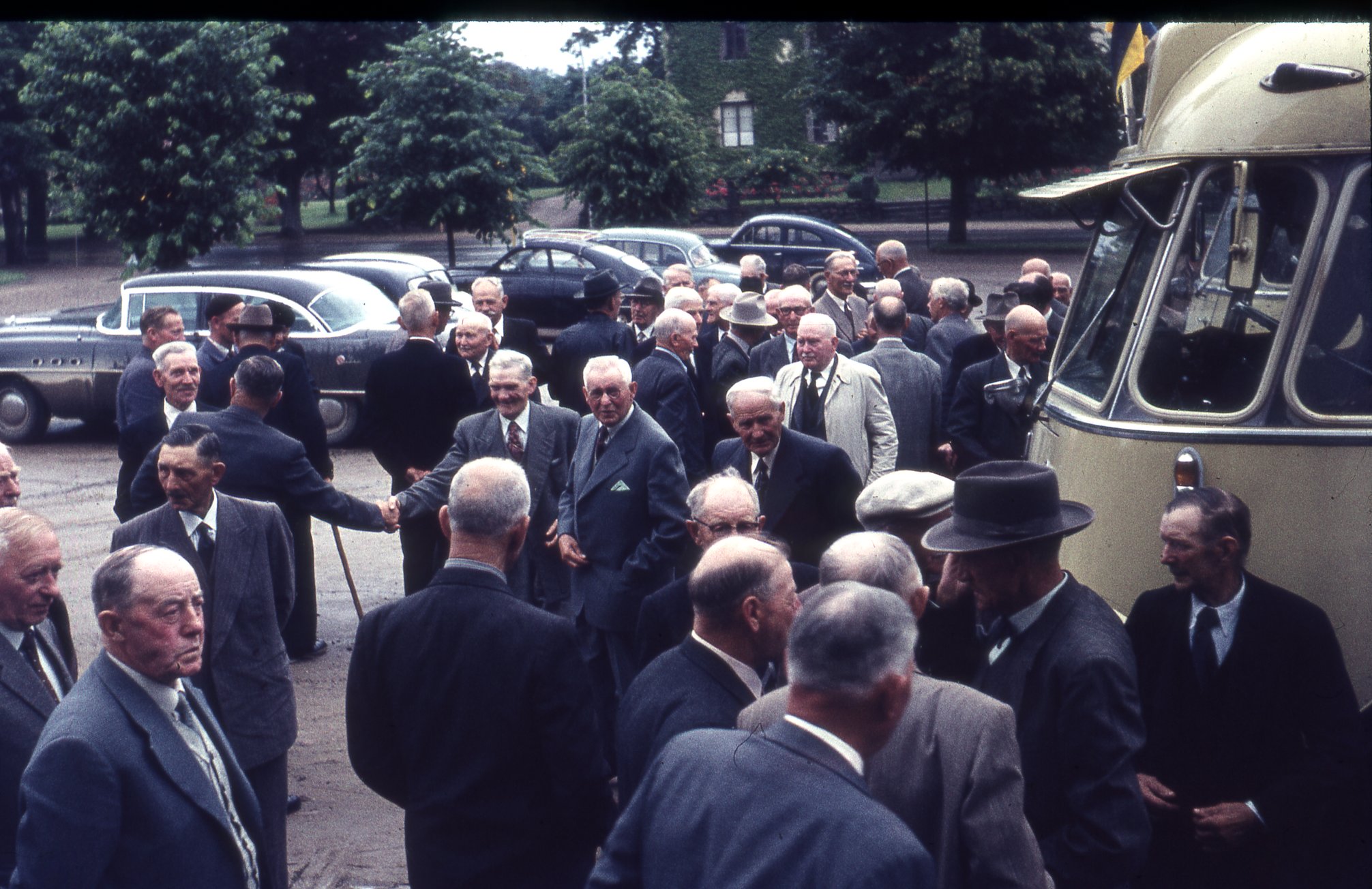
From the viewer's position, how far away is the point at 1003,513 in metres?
3.99

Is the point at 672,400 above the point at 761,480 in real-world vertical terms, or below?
above

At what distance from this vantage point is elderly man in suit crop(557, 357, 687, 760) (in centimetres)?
655

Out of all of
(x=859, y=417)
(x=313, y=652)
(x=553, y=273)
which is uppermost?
(x=553, y=273)

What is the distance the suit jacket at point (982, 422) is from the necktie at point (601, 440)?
2372 millimetres

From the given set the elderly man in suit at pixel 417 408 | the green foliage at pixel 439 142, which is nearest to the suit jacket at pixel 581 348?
the elderly man in suit at pixel 417 408

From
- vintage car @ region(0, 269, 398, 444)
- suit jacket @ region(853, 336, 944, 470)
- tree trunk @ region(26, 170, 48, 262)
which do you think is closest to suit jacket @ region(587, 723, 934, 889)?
suit jacket @ region(853, 336, 944, 470)

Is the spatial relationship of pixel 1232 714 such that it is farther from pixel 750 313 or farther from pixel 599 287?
pixel 599 287

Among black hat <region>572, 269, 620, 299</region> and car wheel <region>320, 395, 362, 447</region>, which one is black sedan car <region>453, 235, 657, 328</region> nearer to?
car wheel <region>320, 395, 362, 447</region>

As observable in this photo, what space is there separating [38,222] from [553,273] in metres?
31.5

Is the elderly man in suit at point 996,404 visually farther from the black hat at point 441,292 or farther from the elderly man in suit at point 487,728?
the black hat at point 441,292

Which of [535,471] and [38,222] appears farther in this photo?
[38,222]

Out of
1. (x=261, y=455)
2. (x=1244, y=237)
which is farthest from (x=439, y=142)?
(x=1244, y=237)

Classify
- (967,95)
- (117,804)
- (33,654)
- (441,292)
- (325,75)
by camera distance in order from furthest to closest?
1. (325,75)
2. (967,95)
3. (441,292)
4. (33,654)
5. (117,804)

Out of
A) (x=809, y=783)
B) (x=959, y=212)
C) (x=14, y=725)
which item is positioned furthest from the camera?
(x=959, y=212)
